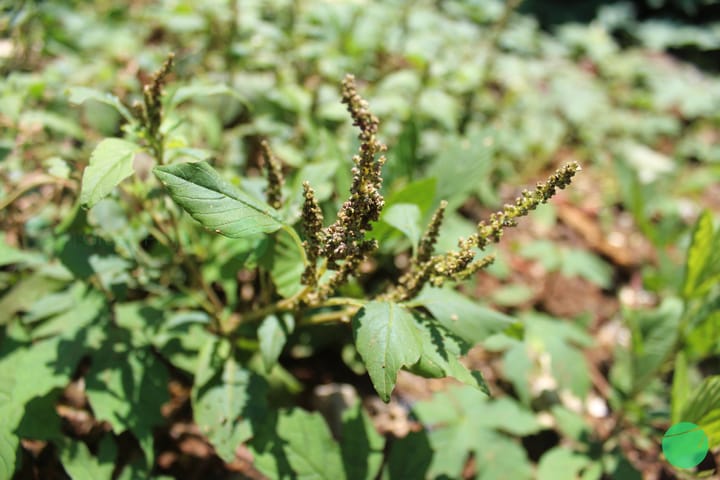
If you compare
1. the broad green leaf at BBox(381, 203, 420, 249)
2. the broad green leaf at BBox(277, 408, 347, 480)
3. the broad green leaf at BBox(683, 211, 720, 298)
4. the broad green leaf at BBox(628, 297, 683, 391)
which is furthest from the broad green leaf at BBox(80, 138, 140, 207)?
the broad green leaf at BBox(628, 297, 683, 391)

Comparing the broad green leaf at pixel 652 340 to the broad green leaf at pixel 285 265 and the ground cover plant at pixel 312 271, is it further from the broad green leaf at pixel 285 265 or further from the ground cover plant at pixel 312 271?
the broad green leaf at pixel 285 265

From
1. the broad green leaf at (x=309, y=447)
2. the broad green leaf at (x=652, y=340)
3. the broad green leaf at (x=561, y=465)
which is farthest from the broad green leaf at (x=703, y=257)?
the broad green leaf at (x=309, y=447)

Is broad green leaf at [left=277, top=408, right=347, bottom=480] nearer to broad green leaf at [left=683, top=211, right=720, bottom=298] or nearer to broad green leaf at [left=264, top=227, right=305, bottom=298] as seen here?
broad green leaf at [left=264, top=227, right=305, bottom=298]

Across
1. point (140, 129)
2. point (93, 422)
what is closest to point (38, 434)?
point (93, 422)

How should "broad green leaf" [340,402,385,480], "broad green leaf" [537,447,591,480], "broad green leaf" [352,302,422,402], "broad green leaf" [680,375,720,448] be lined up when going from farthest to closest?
"broad green leaf" [537,447,591,480] → "broad green leaf" [340,402,385,480] → "broad green leaf" [680,375,720,448] → "broad green leaf" [352,302,422,402]

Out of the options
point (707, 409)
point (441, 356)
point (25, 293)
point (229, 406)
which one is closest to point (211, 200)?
point (441, 356)

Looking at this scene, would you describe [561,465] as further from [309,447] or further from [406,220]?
[406,220]
